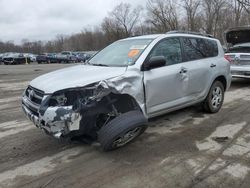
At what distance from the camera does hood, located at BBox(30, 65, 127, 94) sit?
12.6 feet

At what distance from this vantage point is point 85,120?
3826 mm

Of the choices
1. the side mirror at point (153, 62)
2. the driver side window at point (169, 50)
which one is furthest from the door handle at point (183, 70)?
the side mirror at point (153, 62)

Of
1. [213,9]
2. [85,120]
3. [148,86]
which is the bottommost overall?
[85,120]

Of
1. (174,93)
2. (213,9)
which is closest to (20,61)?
(213,9)

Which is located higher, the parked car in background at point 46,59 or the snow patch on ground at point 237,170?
the parked car in background at point 46,59

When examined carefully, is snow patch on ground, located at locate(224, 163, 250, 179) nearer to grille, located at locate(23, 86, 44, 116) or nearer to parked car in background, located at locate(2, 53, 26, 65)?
grille, located at locate(23, 86, 44, 116)

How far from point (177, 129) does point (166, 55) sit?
1368mm

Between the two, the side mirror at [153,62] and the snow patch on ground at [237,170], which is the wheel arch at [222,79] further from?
the snow patch on ground at [237,170]

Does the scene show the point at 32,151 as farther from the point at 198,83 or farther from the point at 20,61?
the point at 20,61

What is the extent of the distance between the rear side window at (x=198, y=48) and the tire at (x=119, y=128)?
1.95 m

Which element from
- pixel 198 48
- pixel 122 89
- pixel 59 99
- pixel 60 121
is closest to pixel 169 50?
pixel 198 48

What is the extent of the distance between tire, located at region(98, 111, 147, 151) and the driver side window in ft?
4.05

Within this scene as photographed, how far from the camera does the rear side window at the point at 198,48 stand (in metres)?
5.58

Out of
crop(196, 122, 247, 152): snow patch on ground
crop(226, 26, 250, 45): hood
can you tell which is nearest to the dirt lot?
crop(196, 122, 247, 152): snow patch on ground
